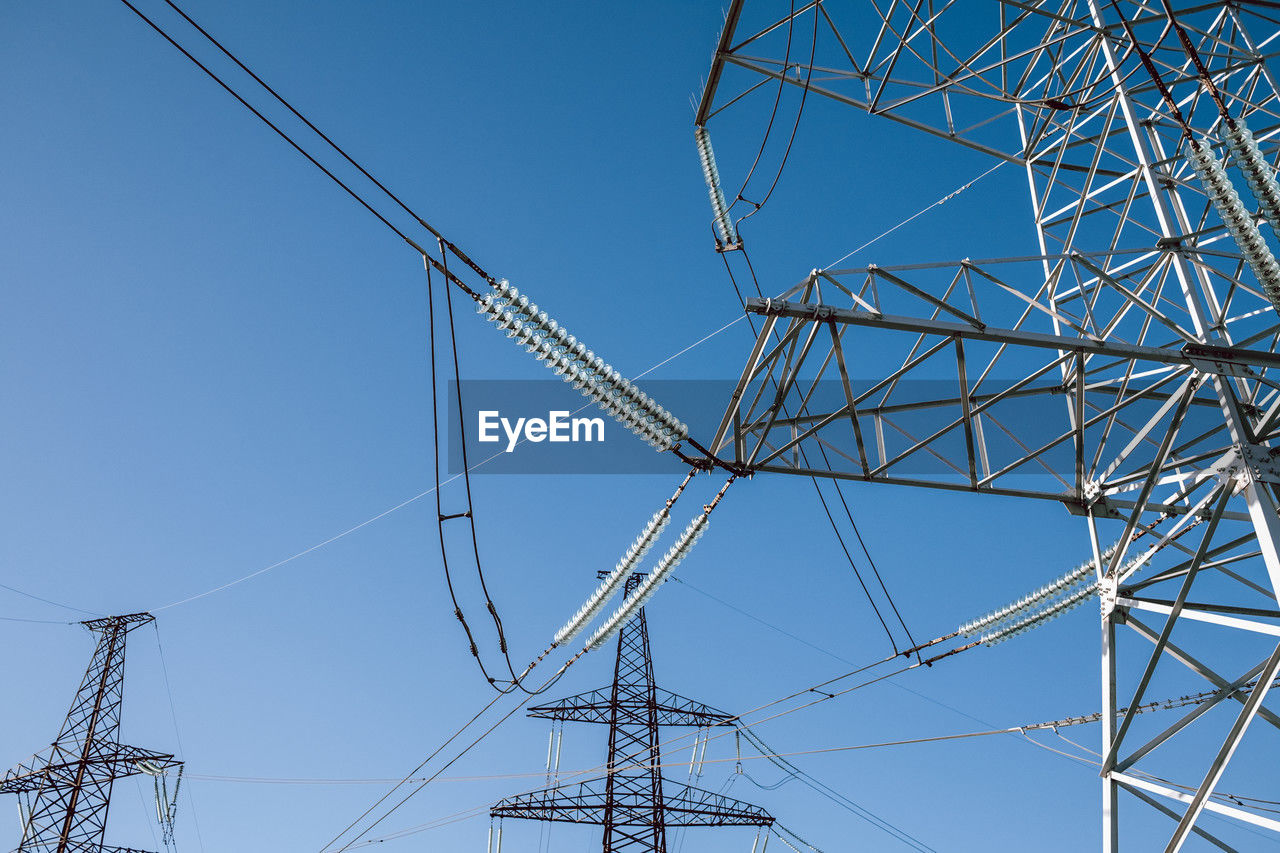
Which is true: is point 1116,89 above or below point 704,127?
below

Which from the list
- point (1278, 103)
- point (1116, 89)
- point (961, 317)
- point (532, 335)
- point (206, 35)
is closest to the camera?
point (206, 35)

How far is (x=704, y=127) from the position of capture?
37.3 ft

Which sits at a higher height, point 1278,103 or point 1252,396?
point 1278,103

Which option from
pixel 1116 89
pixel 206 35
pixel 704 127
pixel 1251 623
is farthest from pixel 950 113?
pixel 206 35

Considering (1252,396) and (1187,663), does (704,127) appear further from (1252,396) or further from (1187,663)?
(1187,663)

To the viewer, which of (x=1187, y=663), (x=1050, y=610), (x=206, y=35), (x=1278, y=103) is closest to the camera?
(x=206, y=35)

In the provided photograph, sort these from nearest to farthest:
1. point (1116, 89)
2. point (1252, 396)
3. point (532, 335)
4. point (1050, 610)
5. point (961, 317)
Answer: point (532, 335), point (961, 317), point (1252, 396), point (1116, 89), point (1050, 610)

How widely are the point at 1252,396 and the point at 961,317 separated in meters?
3.52

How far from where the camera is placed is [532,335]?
6.79 meters

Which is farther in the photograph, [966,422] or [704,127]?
[704,127]

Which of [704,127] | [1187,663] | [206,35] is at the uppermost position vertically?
[704,127]

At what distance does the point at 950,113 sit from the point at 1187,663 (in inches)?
282

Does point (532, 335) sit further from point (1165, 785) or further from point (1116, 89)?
point (1116, 89)

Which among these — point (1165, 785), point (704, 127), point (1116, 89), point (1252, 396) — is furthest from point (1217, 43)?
point (1165, 785)
